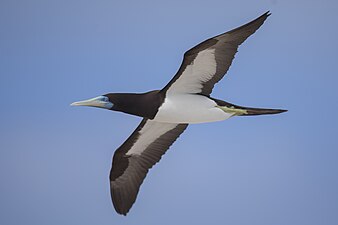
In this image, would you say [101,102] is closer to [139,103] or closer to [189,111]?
[139,103]

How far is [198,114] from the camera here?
12.9 meters

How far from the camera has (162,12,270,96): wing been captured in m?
12.0

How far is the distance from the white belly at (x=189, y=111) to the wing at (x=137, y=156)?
1612 mm

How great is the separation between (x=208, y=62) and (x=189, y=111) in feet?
3.04

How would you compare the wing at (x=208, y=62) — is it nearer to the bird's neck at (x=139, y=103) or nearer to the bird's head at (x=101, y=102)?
the bird's neck at (x=139, y=103)

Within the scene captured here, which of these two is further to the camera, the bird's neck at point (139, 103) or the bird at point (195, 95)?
the bird's neck at point (139, 103)

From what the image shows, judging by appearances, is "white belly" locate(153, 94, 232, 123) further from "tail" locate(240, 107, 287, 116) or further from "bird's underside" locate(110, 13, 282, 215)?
"tail" locate(240, 107, 287, 116)

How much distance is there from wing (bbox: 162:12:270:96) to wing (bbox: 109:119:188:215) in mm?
1721

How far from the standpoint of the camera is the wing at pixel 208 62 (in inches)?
474

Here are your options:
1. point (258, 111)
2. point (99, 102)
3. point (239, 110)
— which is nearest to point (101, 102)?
point (99, 102)

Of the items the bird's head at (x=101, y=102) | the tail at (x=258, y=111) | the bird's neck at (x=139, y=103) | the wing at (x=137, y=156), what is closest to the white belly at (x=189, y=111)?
the bird's neck at (x=139, y=103)

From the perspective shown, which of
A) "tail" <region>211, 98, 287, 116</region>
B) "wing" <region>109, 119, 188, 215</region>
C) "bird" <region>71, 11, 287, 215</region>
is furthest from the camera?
"wing" <region>109, 119, 188, 215</region>

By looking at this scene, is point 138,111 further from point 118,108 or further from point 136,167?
point 136,167

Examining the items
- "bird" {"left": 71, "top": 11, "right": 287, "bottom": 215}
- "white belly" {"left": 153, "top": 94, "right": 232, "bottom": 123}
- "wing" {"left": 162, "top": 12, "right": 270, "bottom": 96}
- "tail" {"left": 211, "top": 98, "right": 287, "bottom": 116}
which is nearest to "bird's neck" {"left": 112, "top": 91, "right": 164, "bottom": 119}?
"bird" {"left": 71, "top": 11, "right": 287, "bottom": 215}
